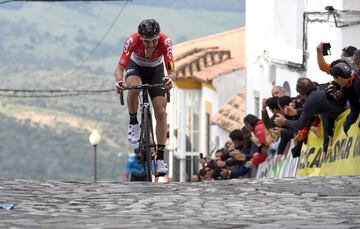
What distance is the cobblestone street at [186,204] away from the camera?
1215 cm

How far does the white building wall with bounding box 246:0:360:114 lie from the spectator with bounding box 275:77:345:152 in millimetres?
8425

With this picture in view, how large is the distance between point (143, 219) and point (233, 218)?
28.7 inches

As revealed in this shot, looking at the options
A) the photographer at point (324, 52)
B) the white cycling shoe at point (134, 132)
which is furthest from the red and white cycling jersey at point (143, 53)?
the photographer at point (324, 52)

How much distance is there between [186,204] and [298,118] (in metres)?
6.64

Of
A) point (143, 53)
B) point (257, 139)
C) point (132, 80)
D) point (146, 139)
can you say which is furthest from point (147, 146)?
point (257, 139)

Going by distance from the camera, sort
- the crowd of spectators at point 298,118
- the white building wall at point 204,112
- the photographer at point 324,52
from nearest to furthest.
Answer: the crowd of spectators at point 298,118, the photographer at point 324,52, the white building wall at point 204,112

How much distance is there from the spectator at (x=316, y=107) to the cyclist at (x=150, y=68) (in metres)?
1.80

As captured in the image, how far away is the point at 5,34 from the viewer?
13462 centimetres

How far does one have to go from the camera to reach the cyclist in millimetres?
16969

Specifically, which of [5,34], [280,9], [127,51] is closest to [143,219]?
[127,51]

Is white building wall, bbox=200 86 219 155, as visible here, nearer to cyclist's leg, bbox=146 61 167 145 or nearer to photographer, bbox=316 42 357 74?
photographer, bbox=316 42 357 74

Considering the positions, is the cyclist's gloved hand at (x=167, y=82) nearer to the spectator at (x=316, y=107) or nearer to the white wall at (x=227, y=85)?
the spectator at (x=316, y=107)

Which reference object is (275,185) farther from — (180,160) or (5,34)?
(5,34)

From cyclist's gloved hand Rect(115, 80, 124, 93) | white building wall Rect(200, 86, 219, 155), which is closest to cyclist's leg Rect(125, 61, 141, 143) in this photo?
cyclist's gloved hand Rect(115, 80, 124, 93)
